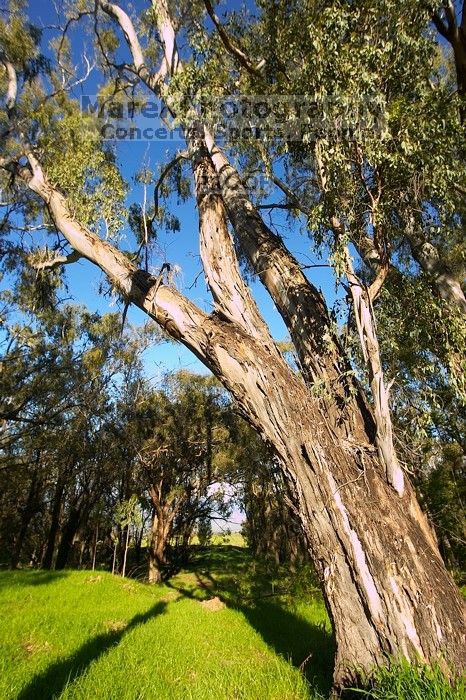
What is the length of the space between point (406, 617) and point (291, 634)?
3.80 m

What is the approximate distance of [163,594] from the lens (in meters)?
11.2

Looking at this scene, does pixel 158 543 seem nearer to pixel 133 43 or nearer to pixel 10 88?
pixel 10 88

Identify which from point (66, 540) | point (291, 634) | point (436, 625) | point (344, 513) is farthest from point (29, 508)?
point (436, 625)

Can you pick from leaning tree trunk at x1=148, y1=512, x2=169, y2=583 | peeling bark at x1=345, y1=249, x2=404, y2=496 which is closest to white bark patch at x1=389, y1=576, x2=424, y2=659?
peeling bark at x1=345, y1=249, x2=404, y2=496

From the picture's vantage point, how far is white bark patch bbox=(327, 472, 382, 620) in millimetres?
3201

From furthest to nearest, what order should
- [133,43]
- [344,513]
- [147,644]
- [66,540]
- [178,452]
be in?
[66,540] < [178,452] < [133,43] < [147,644] < [344,513]

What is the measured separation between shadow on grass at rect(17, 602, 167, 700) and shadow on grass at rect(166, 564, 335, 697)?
1.91m

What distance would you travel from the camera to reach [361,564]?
3.30 m

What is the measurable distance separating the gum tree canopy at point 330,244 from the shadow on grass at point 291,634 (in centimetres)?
102

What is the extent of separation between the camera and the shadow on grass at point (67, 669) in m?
3.61

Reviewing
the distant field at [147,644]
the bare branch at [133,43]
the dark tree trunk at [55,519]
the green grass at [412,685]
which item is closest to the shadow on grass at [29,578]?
the distant field at [147,644]

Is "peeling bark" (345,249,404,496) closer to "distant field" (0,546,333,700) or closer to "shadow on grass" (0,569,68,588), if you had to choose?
"distant field" (0,546,333,700)

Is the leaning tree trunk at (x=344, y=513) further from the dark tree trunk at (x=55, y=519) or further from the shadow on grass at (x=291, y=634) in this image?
the dark tree trunk at (x=55, y=519)

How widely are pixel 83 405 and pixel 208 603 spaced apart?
873 cm
